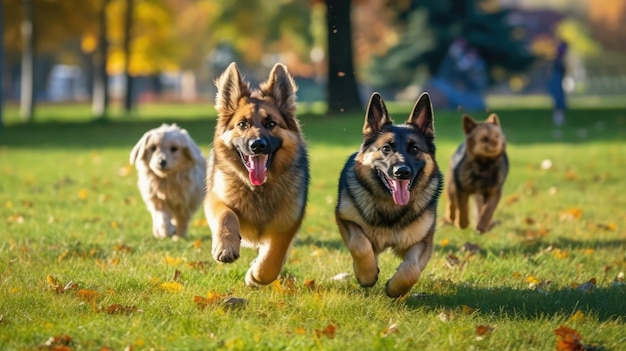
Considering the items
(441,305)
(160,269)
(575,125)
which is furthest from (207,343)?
(575,125)

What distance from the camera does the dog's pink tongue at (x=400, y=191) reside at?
664 centimetres

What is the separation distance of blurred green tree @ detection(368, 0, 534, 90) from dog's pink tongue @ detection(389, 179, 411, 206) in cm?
3125

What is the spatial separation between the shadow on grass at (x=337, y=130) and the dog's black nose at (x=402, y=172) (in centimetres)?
1450

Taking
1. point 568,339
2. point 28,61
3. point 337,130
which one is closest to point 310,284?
point 568,339

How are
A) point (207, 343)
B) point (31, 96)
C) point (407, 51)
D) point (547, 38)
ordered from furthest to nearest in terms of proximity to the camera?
point (547, 38)
point (407, 51)
point (31, 96)
point (207, 343)

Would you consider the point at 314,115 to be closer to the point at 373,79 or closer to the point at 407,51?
the point at 407,51

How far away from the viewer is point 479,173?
10258 mm

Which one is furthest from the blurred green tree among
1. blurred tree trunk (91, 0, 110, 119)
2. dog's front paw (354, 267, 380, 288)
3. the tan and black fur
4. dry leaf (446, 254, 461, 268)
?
dog's front paw (354, 267, 380, 288)

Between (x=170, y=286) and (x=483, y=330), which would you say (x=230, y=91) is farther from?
(x=483, y=330)

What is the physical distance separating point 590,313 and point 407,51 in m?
34.9

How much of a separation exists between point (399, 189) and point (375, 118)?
627 mm

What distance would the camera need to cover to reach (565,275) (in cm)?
746

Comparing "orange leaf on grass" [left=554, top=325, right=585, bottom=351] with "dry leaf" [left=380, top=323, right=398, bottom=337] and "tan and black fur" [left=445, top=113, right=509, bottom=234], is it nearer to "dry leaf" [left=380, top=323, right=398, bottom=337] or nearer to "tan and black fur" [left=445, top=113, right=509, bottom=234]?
"dry leaf" [left=380, top=323, right=398, bottom=337]

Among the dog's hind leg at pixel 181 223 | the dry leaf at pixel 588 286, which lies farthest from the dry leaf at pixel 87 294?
the dog's hind leg at pixel 181 223
